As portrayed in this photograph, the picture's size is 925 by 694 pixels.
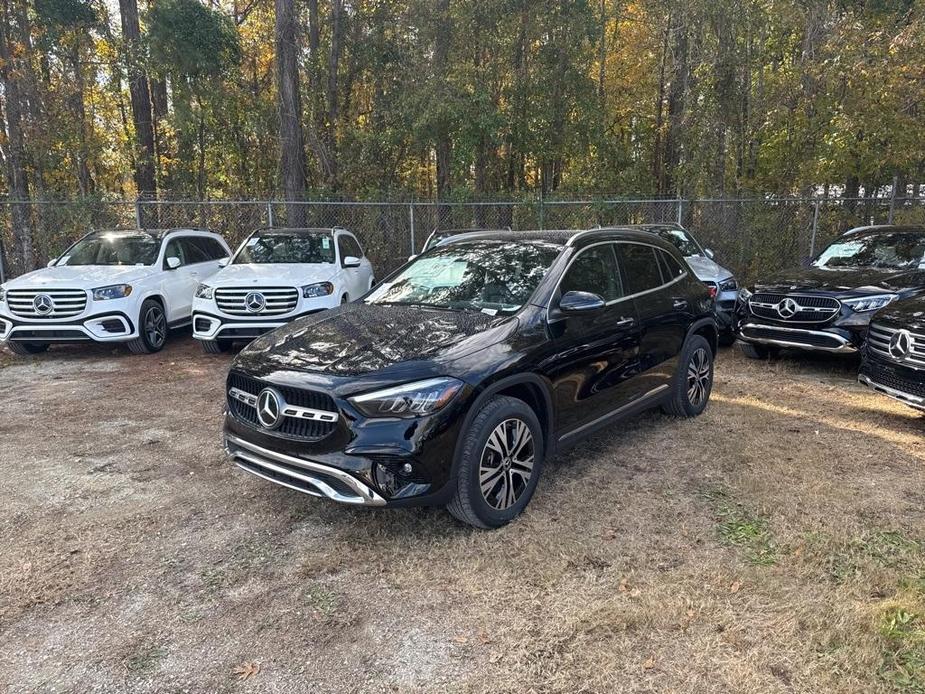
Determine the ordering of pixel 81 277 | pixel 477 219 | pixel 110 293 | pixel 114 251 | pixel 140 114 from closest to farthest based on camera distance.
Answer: pixel 110 293 → pixel 81 277 → pixel 114 251 → pixel 477 219 → pixel 140 114

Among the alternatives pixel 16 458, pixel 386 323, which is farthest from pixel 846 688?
pixel 16 458

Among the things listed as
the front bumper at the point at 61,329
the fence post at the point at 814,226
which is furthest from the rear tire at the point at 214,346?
the fence post at the point at 814,226

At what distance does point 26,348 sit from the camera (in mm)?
8539

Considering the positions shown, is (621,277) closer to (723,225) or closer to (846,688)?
(846,688)

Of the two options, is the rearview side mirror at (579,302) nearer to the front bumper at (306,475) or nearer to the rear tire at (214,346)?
the front bumper at (306,475)

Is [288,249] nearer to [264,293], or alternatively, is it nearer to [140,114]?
[264,293]

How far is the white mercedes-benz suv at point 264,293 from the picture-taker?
25.8ft

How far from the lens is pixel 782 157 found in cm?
1510

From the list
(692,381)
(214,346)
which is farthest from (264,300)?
(692,381)

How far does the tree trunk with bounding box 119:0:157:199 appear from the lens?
15562 millimetres

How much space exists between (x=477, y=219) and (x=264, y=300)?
620 cm

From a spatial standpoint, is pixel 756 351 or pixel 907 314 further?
pixel 756 351

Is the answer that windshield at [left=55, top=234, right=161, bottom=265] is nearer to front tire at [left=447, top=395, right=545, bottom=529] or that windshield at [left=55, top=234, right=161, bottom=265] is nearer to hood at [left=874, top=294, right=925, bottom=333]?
front tire at [left=447, top=395, right=545, bottom=529]

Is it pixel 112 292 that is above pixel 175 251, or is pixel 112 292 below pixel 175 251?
below
